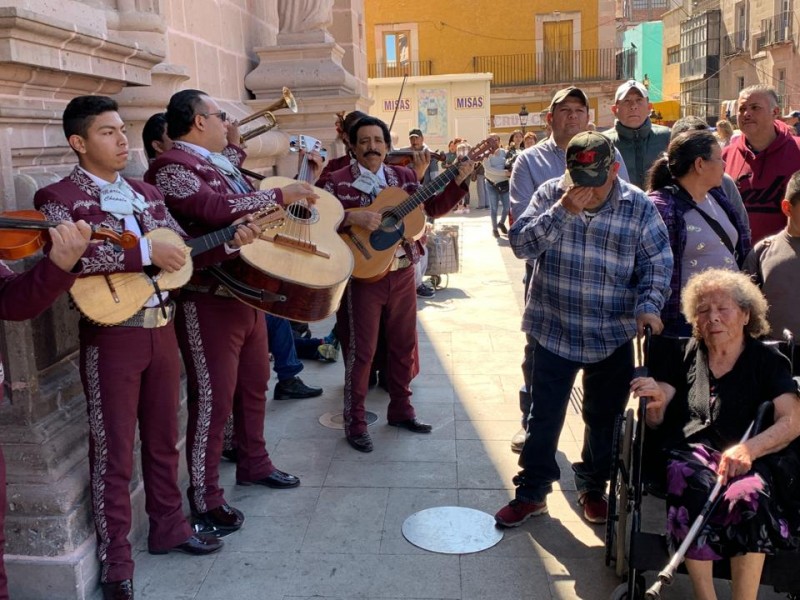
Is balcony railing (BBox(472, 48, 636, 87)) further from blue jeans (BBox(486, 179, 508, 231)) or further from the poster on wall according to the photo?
blue jeans (BBox(486, 179, 508, 231))

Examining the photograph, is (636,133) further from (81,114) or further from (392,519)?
(81,114)

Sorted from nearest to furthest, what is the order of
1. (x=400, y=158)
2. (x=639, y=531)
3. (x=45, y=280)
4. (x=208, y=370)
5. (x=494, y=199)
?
(x=45, y=280), (x=639, y=531), (x=208, y=370), (x=400, y=158), (x=494, y=199)

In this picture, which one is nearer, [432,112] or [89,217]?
[89,217]

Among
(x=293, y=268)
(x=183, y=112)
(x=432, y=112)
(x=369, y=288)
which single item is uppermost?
(x=432, y=112)

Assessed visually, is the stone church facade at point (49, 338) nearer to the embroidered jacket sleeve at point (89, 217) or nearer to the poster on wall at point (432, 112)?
the embroidered jacket sleeve at point (89, 217)

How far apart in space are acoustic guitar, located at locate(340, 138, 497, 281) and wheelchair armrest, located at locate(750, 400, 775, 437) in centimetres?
188

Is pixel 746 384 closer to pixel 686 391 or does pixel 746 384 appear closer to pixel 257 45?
pixel 686 391

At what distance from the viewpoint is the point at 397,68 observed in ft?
106

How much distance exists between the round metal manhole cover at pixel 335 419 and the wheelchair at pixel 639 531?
6.47 ft

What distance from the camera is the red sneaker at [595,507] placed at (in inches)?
135

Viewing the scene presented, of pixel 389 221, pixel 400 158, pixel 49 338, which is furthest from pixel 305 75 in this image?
pixel 49 338

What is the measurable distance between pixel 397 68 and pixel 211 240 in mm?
30805

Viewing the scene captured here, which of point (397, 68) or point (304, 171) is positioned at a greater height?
point (397, 68)

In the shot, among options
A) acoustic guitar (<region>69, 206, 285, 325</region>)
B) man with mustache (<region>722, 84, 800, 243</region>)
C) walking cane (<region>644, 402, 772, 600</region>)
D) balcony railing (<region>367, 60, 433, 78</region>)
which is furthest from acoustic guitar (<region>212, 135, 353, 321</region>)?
balcony railing (<region>367, 60, 433, 78</region>)
